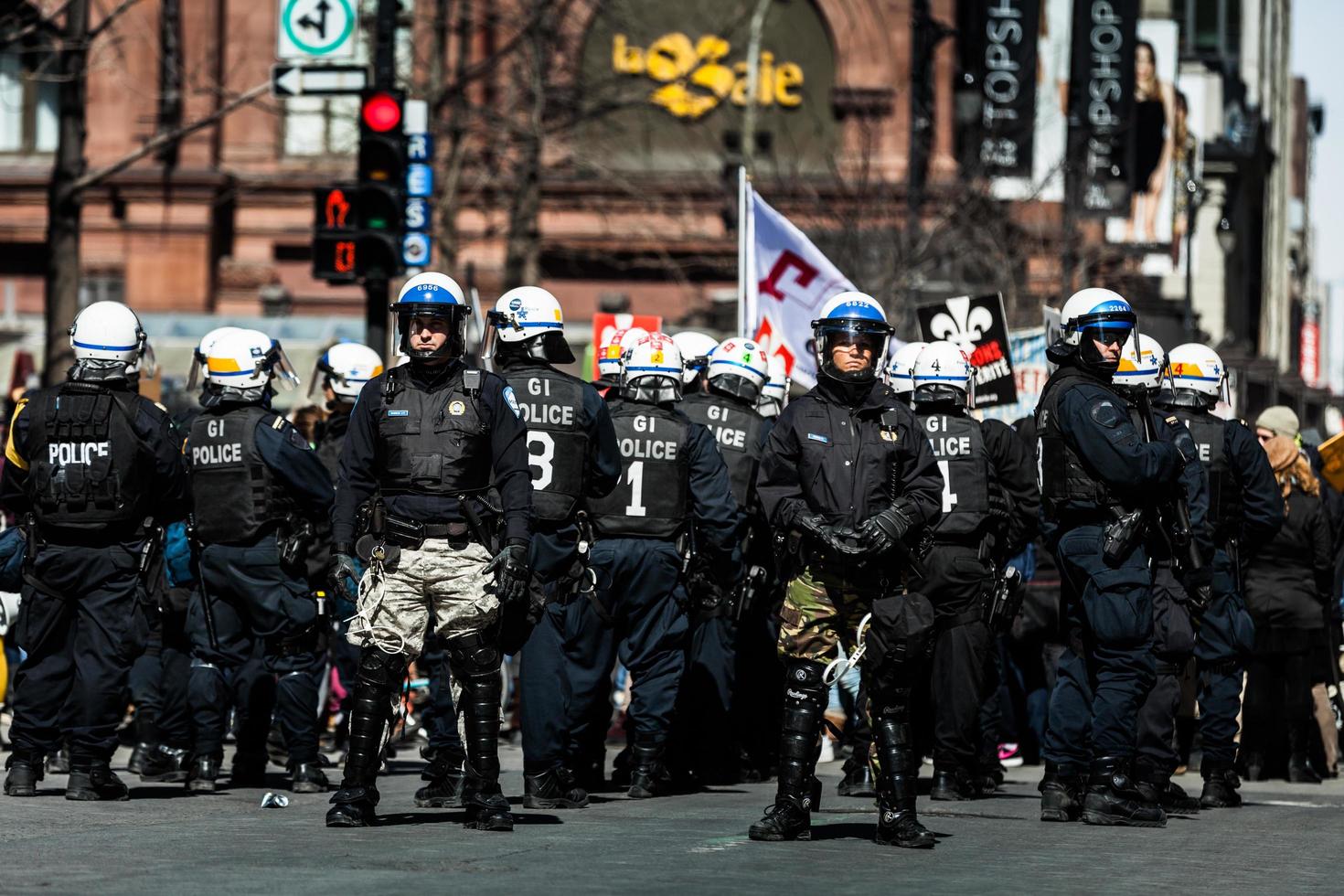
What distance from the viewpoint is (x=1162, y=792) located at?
11078mm

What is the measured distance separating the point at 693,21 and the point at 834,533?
1086 inches

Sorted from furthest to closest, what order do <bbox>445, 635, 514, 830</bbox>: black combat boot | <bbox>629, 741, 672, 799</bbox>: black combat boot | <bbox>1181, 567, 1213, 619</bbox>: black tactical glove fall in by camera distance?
<bbox>629, 741, 672, 799</bbox>: black combat boot, <bbox>1181, 567, 1213, 619</bbox>: black tactical glove, <bbox>445, 635, 514, 830</bbox>: black combat boot

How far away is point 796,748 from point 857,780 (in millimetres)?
2654

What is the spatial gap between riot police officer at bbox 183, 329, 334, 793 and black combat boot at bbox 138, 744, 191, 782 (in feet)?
1.91

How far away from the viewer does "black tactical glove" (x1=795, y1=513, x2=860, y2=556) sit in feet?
Result: 30.0

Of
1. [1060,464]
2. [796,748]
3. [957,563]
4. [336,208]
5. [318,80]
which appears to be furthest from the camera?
[318,80]

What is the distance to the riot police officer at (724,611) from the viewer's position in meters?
12.2

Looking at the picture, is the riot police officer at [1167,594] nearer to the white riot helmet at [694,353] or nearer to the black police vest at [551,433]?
the black police vest at [551,433]

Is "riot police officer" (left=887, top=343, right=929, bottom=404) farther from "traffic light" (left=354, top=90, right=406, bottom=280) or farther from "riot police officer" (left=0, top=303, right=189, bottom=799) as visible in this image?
"traffic light" (left=354, top=90, right=406, bottom=280)

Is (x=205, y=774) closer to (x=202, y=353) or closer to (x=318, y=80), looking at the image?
(x=202, y=353)

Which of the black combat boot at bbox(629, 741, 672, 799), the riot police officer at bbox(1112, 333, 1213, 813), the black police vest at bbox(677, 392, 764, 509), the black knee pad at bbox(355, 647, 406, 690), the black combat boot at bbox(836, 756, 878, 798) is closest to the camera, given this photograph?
the black knee pad at bbox(355, 647, 406, 690)

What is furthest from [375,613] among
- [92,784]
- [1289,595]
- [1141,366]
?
[1289,595]

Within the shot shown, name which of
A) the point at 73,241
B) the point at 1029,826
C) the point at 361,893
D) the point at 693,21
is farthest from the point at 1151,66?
the point at 361,893

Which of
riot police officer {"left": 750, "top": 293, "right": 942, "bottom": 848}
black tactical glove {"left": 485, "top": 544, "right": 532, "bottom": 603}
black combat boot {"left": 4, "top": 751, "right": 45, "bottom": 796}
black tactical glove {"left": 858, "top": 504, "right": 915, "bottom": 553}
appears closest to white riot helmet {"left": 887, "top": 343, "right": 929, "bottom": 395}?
riot police officer {"left": 750, "top": 293, "right": 942, "bottom": 848}
